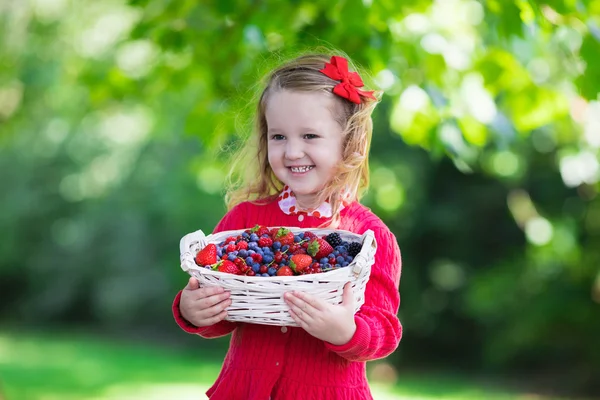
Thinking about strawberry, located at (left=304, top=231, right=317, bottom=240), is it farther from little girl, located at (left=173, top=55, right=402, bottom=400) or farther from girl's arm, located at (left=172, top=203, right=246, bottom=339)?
girl's arm, located at (left=172, top=203, right=246, bottom=339)

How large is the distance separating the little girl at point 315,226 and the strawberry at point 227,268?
6 cm

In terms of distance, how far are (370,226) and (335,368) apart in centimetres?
38

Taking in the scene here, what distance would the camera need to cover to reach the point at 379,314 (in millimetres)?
2062

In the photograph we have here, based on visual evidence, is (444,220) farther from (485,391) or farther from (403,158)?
(485,391)

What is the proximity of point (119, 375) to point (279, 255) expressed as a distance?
8673mm

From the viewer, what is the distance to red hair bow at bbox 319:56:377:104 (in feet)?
7.11

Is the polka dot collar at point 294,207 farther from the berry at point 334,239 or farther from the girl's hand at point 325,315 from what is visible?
the girl's hand at point 325,315

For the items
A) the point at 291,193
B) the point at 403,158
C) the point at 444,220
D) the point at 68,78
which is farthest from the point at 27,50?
the point at 291,193

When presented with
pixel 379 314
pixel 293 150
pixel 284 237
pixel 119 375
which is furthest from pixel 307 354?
pixel 119 375

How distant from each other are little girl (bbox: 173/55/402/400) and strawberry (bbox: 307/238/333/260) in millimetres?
168

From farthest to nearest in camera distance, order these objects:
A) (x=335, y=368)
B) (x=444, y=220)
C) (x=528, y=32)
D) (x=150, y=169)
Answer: (x=150, y=169) < (x=444, y=220) < (x=528, y=32) < (x=335, y=368)

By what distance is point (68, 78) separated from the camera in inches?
251

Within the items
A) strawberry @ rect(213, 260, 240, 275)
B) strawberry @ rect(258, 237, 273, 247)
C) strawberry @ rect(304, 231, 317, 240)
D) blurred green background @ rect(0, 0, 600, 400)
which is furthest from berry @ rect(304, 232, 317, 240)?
blurred green background @ rect(0, 0, 600, 400)

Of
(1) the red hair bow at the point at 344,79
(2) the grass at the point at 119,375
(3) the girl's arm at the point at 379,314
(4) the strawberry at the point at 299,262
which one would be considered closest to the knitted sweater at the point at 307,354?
(3) the girl's arm at the point at 379,314
